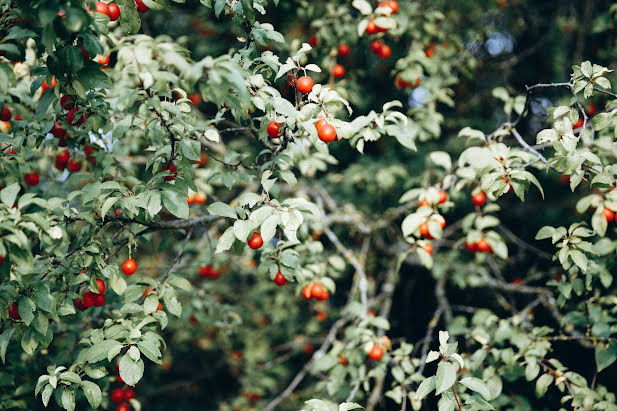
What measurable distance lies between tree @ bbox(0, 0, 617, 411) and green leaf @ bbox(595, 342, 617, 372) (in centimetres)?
1

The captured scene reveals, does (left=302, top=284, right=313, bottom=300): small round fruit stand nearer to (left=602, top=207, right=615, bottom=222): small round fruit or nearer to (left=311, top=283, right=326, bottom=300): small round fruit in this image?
(left=311, top=283, right=326, bottom=300): small round fruit

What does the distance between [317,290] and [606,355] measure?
1.53 meters

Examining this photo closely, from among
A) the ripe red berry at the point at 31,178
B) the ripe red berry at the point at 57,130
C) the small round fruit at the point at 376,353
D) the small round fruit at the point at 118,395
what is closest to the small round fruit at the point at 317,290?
the small round fruit at the point at 376,353

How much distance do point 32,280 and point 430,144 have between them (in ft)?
12.5

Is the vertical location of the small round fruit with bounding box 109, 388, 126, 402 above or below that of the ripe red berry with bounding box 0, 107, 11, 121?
below

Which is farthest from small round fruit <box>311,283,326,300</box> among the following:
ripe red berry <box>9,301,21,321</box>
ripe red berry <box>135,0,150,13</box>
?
ripe red berry <box>135,0,150,13</box>

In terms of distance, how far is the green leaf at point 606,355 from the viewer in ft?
6.89

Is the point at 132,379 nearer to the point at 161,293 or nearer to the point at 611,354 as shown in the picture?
the point at 161,293

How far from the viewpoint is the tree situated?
162 cm

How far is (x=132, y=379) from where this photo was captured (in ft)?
5.44

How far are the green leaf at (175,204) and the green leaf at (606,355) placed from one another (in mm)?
2167

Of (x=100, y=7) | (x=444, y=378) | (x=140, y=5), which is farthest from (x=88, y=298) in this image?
(x=444, y=378)

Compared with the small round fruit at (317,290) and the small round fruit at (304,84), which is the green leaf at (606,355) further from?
the small round fruit at (304,84)

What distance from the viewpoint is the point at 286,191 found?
388 cm
